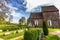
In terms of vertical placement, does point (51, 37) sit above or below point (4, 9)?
below

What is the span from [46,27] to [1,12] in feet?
6.58

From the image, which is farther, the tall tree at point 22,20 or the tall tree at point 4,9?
the tall tree at point 22,20

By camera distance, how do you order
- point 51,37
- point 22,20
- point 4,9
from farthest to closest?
point 51,37, point 22,20, point 4,9

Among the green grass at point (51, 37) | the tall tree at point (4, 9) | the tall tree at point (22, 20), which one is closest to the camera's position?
the tall tree at point (4, 9)

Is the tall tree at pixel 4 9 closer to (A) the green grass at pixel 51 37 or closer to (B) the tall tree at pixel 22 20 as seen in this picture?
(B) the tall tree at pixel 22 20

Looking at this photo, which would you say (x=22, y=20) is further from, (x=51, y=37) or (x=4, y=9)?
(x=51, y=37)

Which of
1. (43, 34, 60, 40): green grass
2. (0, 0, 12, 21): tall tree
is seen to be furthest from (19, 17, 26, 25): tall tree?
(43, 34, 60, 40): green grass

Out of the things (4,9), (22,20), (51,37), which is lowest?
(51,37)

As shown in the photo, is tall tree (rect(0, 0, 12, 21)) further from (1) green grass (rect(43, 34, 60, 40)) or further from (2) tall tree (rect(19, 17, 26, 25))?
(1) green grass (rect(43, 34, 60, 40))

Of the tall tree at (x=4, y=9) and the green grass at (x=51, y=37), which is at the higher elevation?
the tall tree at (x=4, y=9)

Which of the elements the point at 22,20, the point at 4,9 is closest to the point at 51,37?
the point at 22,20

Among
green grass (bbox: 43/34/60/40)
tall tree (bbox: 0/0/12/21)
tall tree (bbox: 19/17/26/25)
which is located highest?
tall tree (bbox: 0/0/12/21)

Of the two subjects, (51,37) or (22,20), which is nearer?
(22,20)

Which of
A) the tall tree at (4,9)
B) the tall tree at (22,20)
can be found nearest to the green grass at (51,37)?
the tall tree at (22,20)
